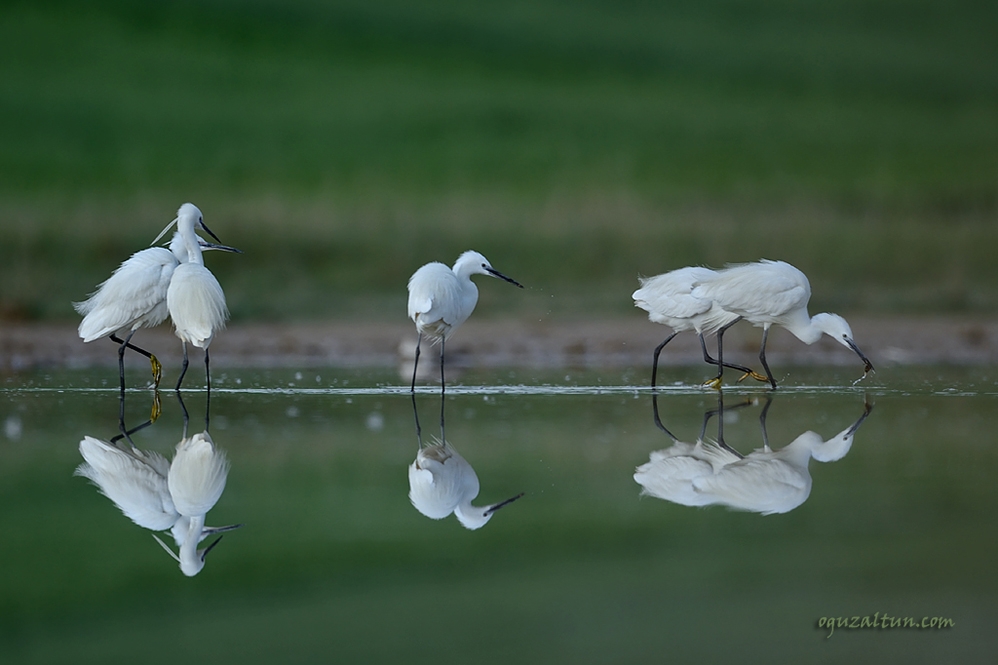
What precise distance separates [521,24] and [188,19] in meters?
4.86

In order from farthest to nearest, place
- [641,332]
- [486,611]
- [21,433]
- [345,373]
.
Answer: [641,332]
[345,373]
[21,433]
[486,611]

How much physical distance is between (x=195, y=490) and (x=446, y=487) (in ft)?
3.52

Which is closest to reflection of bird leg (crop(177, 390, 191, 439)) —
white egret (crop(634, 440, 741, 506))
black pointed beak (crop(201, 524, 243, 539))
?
black pointed beak (crop(201, 524, 243, 539))

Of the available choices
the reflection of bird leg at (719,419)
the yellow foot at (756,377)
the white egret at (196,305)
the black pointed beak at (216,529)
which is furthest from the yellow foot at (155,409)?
the yellow foot at (756,377)

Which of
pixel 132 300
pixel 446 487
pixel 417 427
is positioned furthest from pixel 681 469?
pixel 132 300

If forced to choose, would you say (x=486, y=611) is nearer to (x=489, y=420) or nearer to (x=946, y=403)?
(x=489, y=420)

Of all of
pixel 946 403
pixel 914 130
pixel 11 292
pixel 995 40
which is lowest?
pixel 946 403

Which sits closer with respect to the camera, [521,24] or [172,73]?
[172,73]

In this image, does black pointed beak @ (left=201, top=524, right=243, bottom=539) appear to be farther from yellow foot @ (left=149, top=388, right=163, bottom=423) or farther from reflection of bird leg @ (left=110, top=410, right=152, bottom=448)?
yellow foot @ (left=149, top=388, right=163, bottom=423)

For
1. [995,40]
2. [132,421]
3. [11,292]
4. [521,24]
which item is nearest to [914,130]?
[995,40]

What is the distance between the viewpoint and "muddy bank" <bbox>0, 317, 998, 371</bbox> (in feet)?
35.3

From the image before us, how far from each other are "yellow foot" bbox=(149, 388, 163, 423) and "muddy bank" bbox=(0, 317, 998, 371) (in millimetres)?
2186

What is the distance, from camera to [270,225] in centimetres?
1445

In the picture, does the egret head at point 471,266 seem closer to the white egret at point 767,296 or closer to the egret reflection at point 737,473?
the white egret at point 767,296
